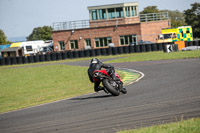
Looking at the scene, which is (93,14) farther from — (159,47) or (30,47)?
(159,47)

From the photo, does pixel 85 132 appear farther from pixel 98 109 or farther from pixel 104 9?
pixel 104 9

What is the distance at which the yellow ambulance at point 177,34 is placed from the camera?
41062 millimetres

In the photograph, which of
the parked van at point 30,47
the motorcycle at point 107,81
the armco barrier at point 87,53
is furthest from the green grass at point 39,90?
the parked van at point 30,47

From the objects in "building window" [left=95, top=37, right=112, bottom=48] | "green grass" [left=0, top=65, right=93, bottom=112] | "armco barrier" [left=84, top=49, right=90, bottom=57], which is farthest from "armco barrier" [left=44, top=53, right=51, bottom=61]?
"green grass" [left=0, top=65, right=93, bottom=112]

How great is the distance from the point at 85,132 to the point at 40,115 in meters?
2.88

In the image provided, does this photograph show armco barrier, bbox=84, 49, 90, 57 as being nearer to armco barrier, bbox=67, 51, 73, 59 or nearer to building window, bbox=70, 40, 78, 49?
armco barrier, bbox=67, 51, 73, 59

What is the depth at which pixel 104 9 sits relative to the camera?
168 ft

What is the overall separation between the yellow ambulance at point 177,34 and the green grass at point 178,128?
118ft

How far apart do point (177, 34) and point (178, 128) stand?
121ft

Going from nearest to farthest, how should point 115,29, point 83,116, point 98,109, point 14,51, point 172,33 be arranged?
point 83,116
point 98,109
point 172,33
point 115,29
point 14,51

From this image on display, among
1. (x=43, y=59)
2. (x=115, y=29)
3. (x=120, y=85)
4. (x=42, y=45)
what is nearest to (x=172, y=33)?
(x=115, y=29)

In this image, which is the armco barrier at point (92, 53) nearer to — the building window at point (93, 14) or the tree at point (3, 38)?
the building window at point (93, 14)

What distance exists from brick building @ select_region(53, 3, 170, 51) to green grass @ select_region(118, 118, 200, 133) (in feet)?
144

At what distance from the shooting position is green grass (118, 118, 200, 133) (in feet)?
17.2
